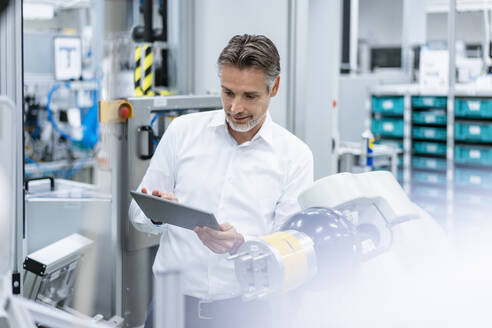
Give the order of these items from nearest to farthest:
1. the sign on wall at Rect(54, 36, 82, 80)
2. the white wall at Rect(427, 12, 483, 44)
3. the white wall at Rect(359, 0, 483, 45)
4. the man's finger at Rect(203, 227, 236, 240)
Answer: the man's finger at Rect(203, 227, 236, 240), the sign on wall at Rect(54, 36, 82, 80), the white wall at Rect(427, 12, 483, 44), the white wall at Rect(359, 0, 483, 45)

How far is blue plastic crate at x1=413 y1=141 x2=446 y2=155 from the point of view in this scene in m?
5.10

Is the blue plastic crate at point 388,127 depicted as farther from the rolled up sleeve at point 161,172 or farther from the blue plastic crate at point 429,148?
the rolled up sleeve at point 161,172

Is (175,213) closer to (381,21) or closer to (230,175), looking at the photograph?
(230,175)

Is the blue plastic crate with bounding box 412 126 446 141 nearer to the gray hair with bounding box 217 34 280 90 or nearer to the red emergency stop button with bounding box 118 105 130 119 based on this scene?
the red emergency stop button with bounding box 118 105 130 119

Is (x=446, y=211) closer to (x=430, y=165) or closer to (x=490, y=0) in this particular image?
(x=430, y=165)

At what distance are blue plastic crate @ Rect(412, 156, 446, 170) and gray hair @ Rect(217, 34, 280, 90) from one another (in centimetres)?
378

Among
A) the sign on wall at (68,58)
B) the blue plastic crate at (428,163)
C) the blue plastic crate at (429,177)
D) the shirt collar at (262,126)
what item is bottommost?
the blue plastic crate at (429,177)

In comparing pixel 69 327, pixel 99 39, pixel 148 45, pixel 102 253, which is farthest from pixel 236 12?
pixel 99 39

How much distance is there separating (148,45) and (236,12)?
58 cm

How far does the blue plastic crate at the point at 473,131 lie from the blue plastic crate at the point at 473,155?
0.07 metres

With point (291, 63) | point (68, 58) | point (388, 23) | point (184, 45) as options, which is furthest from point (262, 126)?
point (388, 23)

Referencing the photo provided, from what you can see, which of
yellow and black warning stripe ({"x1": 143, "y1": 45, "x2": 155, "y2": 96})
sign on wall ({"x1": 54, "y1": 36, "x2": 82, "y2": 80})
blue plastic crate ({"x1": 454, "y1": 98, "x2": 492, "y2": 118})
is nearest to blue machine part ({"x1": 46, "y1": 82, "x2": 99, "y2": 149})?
sign on wall ({"x1": 54, "y1": 36, "x2": 82, "y2": 80})

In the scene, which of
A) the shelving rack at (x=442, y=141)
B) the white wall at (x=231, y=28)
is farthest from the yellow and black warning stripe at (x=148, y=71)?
the shelving rack at (x=442, y=141)

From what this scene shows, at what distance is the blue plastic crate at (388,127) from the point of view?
17.4 feet
